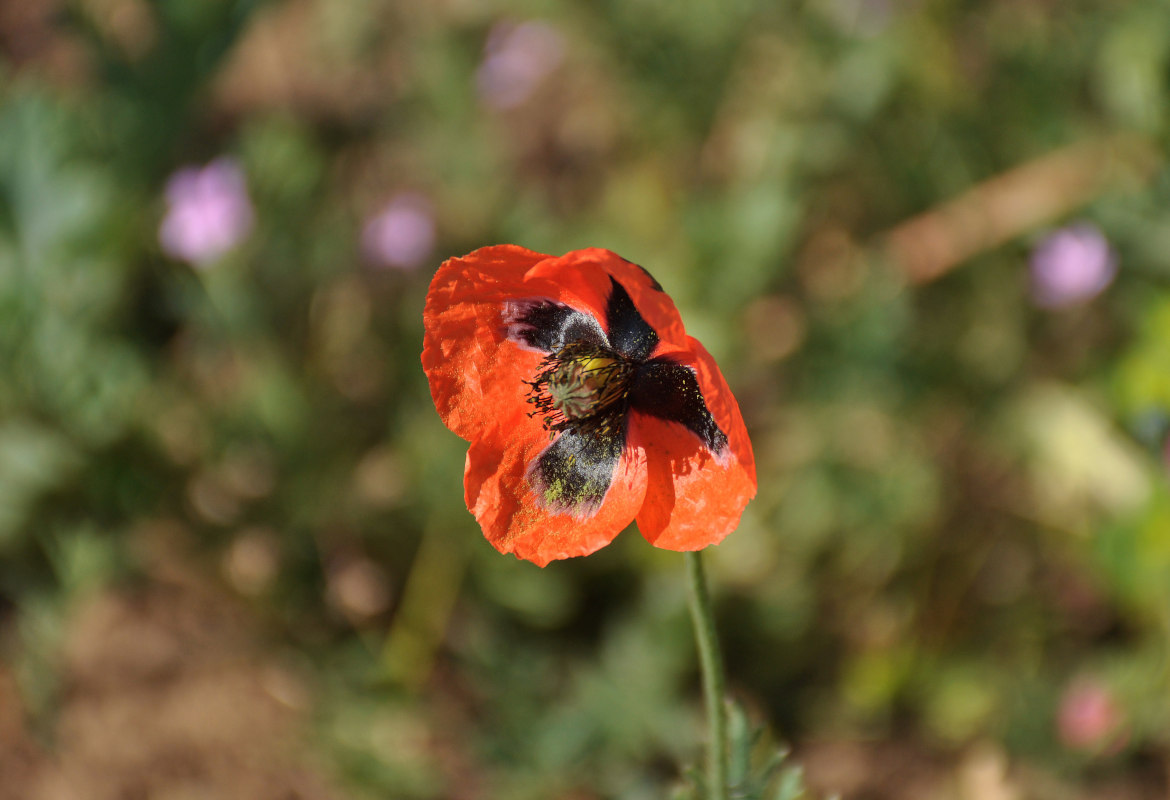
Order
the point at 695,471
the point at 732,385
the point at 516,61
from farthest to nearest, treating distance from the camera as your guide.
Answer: the point at 516,61 < the point at 732,385 < the point at 695,471

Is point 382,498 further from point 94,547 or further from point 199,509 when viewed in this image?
point 94,547

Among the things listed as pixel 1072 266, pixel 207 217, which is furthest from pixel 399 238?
pixel 1072 266

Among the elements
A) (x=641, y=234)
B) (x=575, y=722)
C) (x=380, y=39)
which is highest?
(x=380, y=39)

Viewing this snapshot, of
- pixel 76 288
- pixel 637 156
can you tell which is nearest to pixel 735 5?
pixel 637 156

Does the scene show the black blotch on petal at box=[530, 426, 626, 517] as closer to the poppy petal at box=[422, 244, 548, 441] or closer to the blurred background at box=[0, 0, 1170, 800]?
the poppy petal at box=[422, 244, 548, 441]

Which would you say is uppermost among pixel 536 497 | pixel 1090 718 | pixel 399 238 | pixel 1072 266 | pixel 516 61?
pixel 516 61

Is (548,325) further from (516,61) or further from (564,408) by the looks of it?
(516,61)

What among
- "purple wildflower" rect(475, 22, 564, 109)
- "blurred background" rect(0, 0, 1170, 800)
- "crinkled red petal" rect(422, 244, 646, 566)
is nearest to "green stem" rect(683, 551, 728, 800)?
"crinkled red petal" rect(422, 244, 646, 566)
